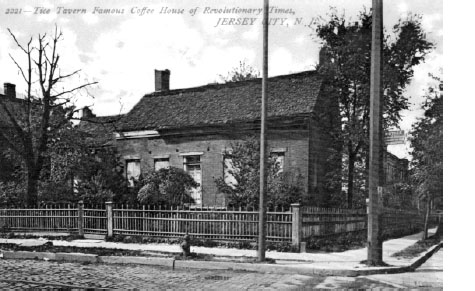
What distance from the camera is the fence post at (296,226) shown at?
35.8 ft

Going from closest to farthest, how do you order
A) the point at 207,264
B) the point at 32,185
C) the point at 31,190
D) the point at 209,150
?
the point at 207,264 → the point at 32,185 → the point at 31,190 → the point at 209,150

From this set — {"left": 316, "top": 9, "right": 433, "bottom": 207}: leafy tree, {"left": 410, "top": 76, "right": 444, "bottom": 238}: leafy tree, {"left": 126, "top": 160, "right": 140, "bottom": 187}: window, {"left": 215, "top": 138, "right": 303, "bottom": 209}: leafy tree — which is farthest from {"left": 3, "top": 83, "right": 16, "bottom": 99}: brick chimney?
{"left": 410, "top": 76, "right": 444, "bottom": 238}: leafy tree

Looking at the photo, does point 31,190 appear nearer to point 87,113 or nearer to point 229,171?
point 87,113

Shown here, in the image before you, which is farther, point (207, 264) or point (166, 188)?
point (166, 188)

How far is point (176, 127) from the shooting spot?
1510 cm

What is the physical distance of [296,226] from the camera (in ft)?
36.0

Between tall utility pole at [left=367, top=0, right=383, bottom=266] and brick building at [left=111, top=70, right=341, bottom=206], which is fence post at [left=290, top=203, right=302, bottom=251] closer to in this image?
brick building at [left=111, top=70, right=341, bottom=206]

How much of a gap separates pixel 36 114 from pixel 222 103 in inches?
222

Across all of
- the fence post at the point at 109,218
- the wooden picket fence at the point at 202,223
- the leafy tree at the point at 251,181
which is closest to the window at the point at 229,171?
the leafy tree at the point at 251,181

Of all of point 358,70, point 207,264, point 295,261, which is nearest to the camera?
point 207,264

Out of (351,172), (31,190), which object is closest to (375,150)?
(351,172)

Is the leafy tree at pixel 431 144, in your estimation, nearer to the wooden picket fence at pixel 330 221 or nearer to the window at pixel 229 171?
the wooden picket fence at pixel 330 221
